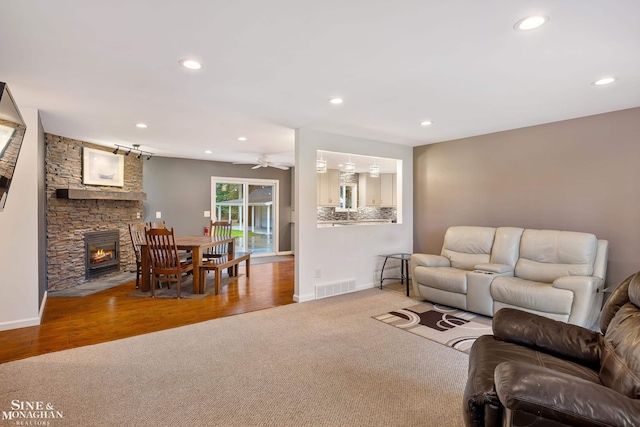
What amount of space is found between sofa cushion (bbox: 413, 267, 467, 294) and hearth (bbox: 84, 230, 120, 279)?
206 inches

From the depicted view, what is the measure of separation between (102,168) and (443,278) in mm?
5788

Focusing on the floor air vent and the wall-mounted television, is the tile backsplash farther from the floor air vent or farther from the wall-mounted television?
the wall-mounted television

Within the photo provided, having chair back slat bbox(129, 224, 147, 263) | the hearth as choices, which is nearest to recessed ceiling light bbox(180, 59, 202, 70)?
chair back slat bbox(129, 224, 147, 263)

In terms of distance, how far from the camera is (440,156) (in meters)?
5.45

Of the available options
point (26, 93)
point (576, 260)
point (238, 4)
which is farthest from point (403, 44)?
point (26, 93)

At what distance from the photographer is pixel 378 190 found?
8719mm

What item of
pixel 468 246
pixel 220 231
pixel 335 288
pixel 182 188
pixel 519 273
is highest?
pixel 182 188

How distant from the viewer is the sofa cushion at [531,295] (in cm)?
324

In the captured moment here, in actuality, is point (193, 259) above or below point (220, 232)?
below

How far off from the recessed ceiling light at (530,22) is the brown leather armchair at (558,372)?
1513mm

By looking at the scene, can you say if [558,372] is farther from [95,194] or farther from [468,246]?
[95,194]

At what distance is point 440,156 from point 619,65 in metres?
2.94

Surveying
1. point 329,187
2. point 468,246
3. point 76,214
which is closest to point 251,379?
point 468,246

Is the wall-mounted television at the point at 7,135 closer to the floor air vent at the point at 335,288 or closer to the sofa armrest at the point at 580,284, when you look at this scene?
the floor air vent at the point at 335,288
